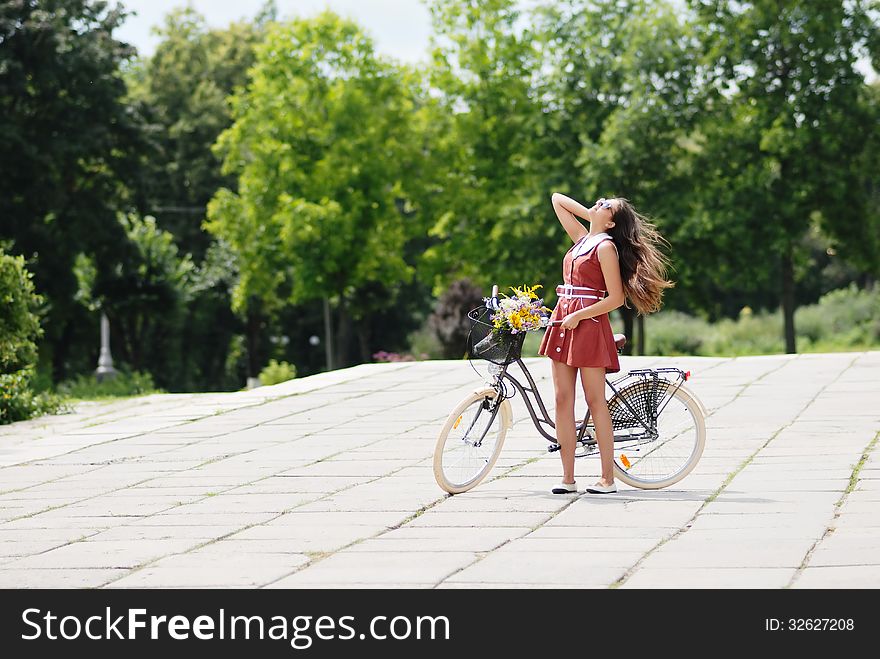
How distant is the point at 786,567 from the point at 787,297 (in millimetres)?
26693

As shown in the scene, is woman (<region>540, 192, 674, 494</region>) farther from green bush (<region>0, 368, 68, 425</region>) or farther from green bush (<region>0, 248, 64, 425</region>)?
green bush (<region>0, 248, 64, 425</region>)

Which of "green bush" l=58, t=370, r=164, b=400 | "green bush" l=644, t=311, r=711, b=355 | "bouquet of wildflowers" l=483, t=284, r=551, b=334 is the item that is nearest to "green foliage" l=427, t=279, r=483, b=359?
"green bush" l=58, t=370, r=164, b=400

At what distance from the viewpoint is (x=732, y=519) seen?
7379mm

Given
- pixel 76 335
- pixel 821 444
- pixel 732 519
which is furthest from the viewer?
pixel 76 335

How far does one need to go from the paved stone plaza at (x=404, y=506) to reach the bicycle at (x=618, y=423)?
169 millimetres

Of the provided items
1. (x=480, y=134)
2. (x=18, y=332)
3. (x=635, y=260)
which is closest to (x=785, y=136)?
(x=480, y=134)

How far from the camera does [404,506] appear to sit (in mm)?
8148

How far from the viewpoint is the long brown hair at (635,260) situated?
828 centimetres

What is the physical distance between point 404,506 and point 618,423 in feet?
4.90

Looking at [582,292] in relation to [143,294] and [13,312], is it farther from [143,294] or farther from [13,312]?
[143,294]

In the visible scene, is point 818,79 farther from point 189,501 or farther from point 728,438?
point 189,501

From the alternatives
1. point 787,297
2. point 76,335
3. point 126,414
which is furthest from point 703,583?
point 76,335

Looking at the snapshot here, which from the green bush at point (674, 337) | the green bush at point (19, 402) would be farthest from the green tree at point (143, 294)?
the green bush at point (19, 402)

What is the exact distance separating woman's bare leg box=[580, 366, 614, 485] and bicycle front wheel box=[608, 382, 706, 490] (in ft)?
0.57
